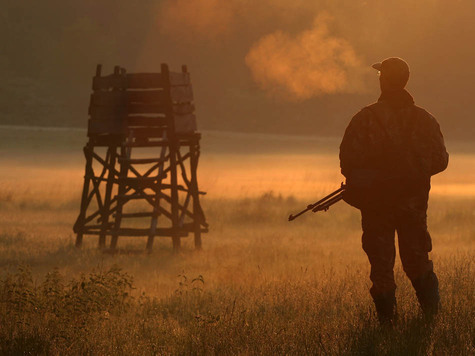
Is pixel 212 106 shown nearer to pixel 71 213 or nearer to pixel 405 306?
pixel 71 213

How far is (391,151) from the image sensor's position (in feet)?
26.2

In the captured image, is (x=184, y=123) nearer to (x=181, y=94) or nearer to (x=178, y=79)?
(x=181, y=94)

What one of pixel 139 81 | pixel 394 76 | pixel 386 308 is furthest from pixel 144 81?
pixel 386 308

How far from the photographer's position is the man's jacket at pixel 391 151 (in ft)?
26.1

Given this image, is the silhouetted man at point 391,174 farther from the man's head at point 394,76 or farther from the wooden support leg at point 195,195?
the wooden support leg at point 195,195

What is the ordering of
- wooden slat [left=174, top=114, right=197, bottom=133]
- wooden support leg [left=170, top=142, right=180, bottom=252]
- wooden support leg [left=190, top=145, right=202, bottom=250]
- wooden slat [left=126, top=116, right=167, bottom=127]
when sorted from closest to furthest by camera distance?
wooden slat [left=174, top=114, right=197, bottom=133] < wooden support leg [left=170, top=142, right=180, bottom=252] < wooden slat [left=126, top=116, right=167, bottom=127] < wooden support leg [left=190, top=145, right=202, bottom=250]

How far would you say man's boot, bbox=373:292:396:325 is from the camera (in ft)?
26.5

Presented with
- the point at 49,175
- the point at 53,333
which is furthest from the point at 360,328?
the point at 49,175

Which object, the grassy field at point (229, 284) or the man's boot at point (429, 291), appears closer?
the grassy field at point (229, 284)

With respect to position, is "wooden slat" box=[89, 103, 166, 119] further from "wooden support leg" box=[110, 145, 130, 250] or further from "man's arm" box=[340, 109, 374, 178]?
"man's arm" box=[340, 109, 374, 178]

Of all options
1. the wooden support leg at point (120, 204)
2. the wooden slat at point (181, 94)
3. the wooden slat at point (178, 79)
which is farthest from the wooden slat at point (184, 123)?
the wooden support leg at point (120, 204)

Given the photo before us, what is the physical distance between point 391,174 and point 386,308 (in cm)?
118

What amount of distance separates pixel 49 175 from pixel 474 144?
3858 cm

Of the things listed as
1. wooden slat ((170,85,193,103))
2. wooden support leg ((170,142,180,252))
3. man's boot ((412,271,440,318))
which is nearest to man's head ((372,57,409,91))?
man's boot ((412,271,440,318))
